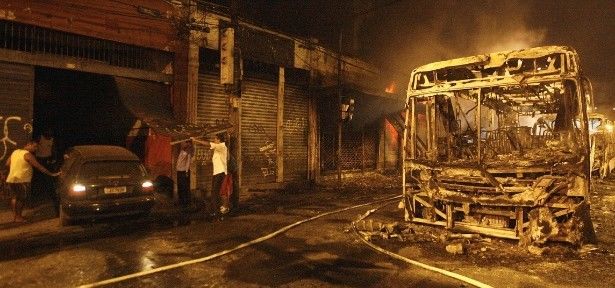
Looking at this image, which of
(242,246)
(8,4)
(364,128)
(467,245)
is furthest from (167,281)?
(364,128)

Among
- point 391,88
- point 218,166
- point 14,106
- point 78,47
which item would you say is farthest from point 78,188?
point 391,88

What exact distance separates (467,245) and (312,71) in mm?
11471

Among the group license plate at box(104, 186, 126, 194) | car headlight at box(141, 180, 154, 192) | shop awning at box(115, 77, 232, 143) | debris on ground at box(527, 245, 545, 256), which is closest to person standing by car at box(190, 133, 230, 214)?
shop awning at box(115, 77, 232, 143)

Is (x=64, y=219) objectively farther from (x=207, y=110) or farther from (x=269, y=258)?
(x=207, y=110)

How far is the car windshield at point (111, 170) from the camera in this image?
7.93 metres

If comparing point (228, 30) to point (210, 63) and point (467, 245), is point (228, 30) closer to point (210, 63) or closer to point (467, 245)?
point (210, 63)

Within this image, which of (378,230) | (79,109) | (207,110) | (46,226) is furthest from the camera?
(79,109)

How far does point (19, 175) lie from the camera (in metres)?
8.50

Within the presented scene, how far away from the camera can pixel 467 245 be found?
7051 millimetres

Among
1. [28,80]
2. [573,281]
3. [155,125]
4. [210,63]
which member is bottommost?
[573,281]

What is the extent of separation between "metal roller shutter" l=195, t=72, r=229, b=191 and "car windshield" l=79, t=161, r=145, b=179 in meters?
4.31

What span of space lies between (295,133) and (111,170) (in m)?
9.08

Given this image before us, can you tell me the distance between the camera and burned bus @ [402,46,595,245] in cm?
666

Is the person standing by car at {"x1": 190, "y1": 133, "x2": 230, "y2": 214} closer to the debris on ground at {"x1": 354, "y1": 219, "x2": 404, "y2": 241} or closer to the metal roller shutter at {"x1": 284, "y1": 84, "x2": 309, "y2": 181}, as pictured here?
the debris on ground at {"x1": 354, "y1": 219, "x2": 404, "y2": 241}
